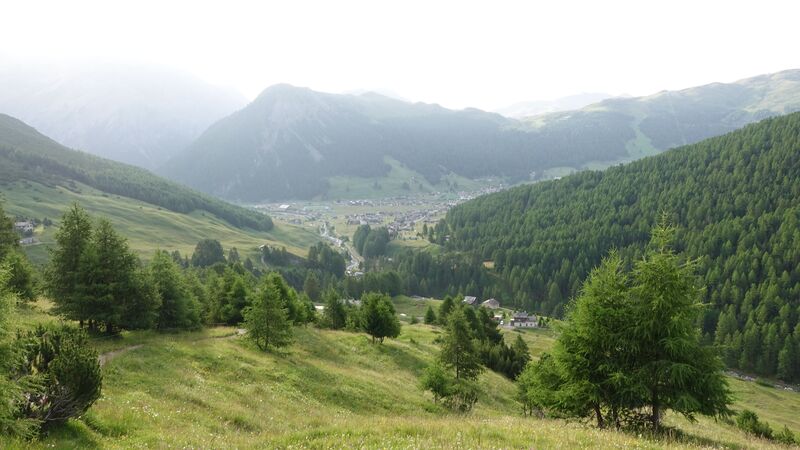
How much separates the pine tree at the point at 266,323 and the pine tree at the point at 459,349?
17.9m

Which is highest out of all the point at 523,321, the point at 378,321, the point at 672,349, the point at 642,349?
the point at 672,349

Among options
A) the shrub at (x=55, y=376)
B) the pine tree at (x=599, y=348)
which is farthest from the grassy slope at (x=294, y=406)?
the pine tree at (x=599, y=348)

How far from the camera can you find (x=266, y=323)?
156 ft

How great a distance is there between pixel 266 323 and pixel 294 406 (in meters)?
20.3

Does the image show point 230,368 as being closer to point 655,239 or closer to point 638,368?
point 638,368

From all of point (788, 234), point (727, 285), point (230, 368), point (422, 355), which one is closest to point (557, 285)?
point (727, 285)

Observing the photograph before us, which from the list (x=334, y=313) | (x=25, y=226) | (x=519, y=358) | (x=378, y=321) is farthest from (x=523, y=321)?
(x=25, y=226)

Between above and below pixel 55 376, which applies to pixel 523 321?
below

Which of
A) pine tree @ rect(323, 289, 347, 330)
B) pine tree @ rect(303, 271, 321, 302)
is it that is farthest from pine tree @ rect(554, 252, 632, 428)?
pine tree @ rect(303, 271, 321, 302)

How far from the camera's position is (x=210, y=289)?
2625 inches

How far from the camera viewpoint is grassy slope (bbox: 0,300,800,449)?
1485 cm

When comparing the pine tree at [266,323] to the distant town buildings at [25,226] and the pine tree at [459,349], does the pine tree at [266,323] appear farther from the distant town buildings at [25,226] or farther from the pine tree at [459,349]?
the distant town buildings at [25,226]

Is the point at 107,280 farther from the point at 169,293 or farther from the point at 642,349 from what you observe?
the point at 642,349

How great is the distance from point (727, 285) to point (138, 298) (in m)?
175
